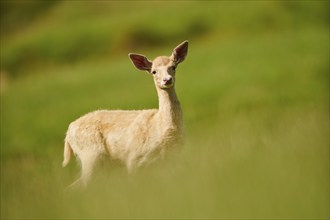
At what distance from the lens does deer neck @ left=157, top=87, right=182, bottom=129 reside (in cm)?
860

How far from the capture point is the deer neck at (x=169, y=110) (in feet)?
28.2

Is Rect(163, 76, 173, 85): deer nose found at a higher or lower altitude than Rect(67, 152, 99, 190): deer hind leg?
higher

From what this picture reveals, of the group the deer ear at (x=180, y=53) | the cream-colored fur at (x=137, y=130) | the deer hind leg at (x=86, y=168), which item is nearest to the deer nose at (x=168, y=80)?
the cream-colored fur at (x=137, y=130)

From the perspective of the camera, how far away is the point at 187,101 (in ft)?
77.8

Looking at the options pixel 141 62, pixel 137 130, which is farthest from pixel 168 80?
pixel 141 62

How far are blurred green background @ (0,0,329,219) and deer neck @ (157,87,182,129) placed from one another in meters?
0.32

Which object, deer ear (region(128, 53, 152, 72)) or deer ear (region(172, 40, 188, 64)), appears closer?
deer ear (region(172, 40, 188, 64))

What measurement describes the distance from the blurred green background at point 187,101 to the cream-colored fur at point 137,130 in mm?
183

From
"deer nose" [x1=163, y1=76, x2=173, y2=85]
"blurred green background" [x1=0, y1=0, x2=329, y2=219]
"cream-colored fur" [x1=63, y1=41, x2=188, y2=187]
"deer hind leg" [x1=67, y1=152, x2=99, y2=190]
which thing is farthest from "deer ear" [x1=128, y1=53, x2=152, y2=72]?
"deer hind leg" [x1=67, y1=152, x2=99, y2=190]

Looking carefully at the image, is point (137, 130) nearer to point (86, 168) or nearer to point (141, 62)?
point (86, 168)

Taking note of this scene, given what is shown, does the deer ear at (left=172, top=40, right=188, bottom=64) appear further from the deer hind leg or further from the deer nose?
the deer hind leg

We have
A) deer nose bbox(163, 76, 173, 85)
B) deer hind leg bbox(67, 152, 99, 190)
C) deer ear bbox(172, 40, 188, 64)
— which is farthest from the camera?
deer ear bbox(172, 40, 188, 64)

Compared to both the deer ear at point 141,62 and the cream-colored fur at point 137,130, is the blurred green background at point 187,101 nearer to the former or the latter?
the cream-colored fur at point 137,130

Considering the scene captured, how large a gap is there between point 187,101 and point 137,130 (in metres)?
15.1
